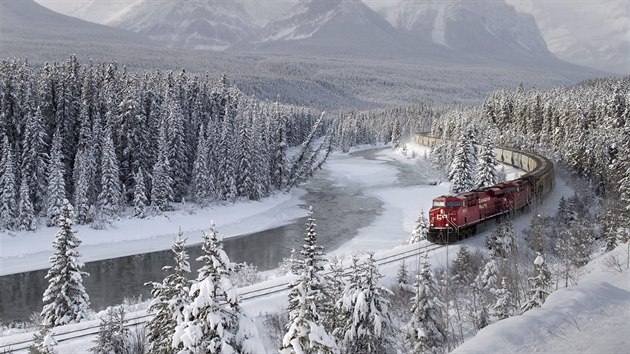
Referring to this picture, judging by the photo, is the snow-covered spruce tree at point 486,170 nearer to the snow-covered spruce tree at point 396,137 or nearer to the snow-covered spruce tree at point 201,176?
the snow-covered spruce tree at point 201,176

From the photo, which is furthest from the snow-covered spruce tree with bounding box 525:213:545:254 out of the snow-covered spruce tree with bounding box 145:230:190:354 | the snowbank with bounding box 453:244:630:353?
the snow-covered spruce tree with bounding box 145:230:190:354

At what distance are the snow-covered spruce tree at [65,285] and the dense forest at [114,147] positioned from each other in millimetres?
32417

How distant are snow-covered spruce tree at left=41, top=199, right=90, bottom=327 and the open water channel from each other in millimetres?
9685

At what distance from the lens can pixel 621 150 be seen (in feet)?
182

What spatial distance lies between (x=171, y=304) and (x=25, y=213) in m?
47.7

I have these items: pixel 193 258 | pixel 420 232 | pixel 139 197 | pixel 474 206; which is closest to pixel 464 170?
pixel 474 206

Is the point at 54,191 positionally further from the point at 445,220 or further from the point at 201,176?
the point at 445,220

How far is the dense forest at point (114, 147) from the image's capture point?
2409 inches

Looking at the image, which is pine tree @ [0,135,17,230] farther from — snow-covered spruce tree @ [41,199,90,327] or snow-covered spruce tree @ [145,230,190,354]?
snow-covered spruce tree @ [145,230,190,354]

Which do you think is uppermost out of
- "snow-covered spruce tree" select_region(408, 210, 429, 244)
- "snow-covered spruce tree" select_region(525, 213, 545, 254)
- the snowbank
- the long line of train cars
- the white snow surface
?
the snowbank

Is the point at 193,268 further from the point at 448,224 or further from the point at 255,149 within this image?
the point at 255,149

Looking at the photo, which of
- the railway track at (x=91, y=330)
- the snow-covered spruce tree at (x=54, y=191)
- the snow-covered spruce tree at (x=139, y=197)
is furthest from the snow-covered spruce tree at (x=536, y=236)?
the snow-covered spruce tree at (x=54, y=191)

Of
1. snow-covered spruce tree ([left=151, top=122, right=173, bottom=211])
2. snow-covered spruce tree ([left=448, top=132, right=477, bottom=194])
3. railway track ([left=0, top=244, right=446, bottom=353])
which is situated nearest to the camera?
railway track ([left=0, top=244, right=446, bottom=353])

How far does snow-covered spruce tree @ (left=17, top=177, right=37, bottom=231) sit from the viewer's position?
56844 mm
